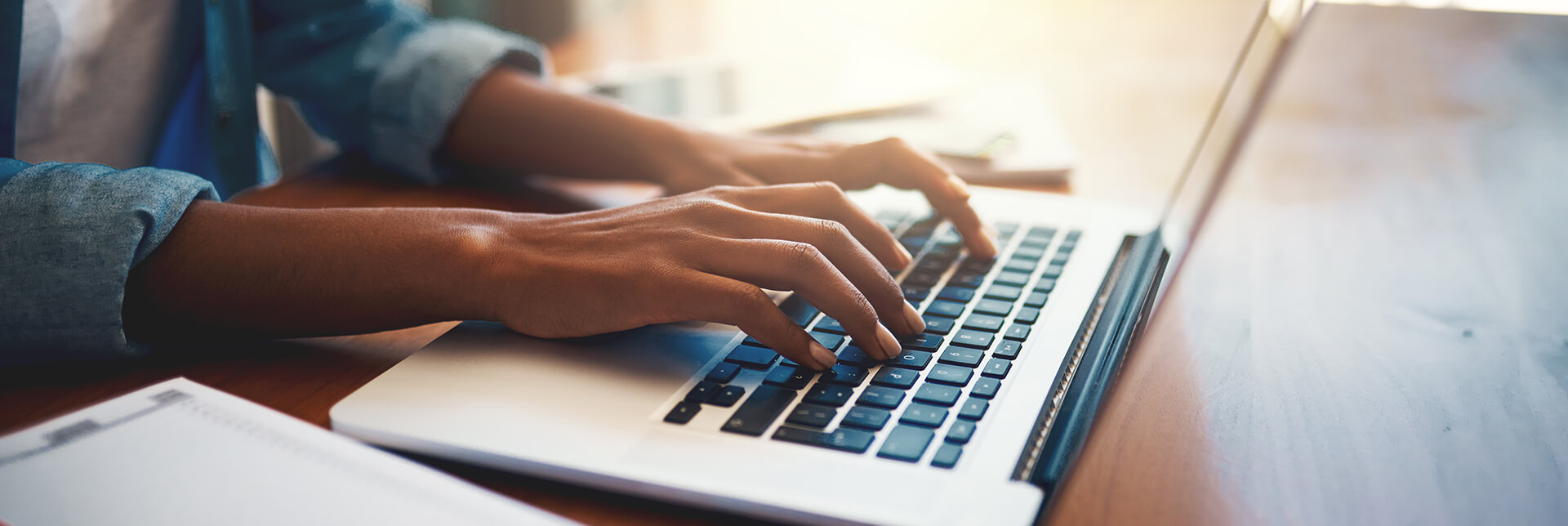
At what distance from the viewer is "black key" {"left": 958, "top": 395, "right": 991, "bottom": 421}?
420 mm

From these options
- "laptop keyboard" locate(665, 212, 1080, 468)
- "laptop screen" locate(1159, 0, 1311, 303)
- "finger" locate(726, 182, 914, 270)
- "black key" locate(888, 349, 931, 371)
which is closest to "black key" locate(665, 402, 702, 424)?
"laptop keyboard" locate(665, 212, 1080, 468)

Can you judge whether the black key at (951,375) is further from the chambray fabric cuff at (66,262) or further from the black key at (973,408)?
the chambray fabric cuff at (66,262)

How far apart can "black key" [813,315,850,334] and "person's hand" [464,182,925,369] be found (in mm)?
23

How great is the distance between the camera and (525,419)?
424 mm

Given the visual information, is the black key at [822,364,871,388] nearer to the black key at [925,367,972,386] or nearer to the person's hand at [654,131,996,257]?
the black key at [925,367,972,386]

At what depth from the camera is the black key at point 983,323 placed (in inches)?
20.5

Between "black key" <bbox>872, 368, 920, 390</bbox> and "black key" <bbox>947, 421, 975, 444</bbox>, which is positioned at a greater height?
"black key" <bbox>947, 421, 975, 444</bbox>

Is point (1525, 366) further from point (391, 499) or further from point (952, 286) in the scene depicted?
point (391, 499)

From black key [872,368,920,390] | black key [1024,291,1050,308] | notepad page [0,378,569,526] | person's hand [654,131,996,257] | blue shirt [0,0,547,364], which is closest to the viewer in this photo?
notepad page [0,378,569,526]

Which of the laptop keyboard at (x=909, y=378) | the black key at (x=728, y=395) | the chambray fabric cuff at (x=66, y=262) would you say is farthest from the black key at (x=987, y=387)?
the chambray fabric cuff at (x=66, y=262)

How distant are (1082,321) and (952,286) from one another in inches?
3.5

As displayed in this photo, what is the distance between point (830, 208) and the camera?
0.61m

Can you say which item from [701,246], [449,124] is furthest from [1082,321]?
[449,124]

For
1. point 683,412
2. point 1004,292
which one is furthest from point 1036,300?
point 683,412
